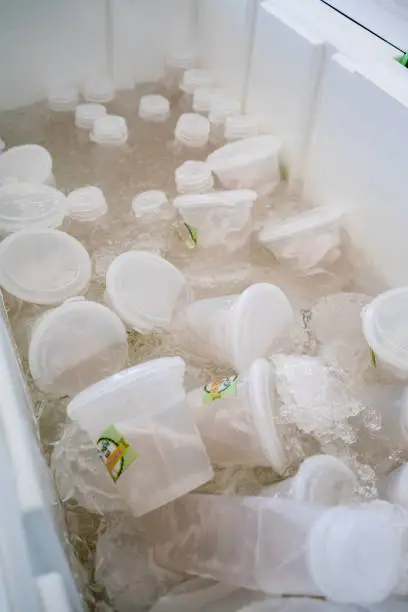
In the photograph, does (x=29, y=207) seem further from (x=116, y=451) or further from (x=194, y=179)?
(x=116, y=451)

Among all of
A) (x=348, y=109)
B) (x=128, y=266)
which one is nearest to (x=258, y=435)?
(x=128, y=266)

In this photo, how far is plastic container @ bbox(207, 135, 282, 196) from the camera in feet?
4.80

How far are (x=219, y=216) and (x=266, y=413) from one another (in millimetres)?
555

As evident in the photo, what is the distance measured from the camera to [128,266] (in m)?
1.17

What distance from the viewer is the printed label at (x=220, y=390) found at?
94 cm

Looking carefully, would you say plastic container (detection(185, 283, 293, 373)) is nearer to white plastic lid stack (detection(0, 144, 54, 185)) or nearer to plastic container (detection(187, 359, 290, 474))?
plastic container (detection(187, 359, 290, 474))

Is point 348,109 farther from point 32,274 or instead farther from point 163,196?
point 32,274

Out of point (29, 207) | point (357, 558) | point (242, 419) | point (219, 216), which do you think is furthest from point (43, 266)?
point (357, 558)

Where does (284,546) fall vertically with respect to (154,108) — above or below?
below

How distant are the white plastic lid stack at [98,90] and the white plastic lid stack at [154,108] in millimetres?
87

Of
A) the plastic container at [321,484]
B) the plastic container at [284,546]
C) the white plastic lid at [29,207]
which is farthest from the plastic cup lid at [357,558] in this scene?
the white plastic lid at [29,207]

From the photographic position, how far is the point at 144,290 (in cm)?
117

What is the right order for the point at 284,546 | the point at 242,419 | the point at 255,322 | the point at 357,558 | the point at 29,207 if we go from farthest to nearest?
the point at 29,207, the point at 255,322, the point at 242,419, the point at 284,546, the point at 357,558

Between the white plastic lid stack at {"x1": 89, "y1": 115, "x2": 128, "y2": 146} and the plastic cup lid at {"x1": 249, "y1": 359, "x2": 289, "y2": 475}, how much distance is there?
0.85 metres
